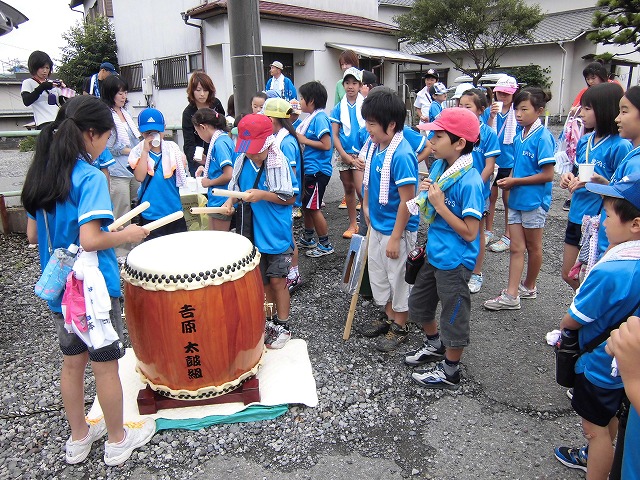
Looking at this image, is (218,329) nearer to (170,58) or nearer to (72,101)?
(72,101)

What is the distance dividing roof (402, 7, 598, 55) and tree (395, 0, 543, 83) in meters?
0.97

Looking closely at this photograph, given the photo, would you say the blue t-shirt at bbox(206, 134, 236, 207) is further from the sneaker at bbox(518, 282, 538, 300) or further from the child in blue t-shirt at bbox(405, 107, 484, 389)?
the sneaker at bbox(518, 282, 538, 300)

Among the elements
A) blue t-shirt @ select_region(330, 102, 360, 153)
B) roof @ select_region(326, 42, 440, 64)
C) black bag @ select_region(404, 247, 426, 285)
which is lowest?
black bag @ select_region(404, 247, 426, 285)

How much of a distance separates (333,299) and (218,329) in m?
1.90

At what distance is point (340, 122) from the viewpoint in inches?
228

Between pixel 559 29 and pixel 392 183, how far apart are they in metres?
23.8

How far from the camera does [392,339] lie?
366 centimetres

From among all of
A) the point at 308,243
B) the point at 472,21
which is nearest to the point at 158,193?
the point at 308,243

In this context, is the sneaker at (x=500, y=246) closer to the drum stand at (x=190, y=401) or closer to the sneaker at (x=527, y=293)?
the sneaker at (x=527, y=293)

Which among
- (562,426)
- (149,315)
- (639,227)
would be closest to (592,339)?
→ (639,227)

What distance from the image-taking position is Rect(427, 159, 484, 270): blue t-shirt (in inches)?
111

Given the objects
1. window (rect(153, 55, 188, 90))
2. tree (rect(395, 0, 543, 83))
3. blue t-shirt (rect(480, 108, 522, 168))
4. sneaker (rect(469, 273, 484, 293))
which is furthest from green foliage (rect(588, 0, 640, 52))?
window (rect(153, 55, 188, 90))

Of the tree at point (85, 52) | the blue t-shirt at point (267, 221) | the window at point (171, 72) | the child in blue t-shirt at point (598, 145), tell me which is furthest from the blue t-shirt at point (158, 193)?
the tree at point (85, 52)

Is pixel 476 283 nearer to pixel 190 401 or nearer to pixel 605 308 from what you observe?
pixel 605 308
